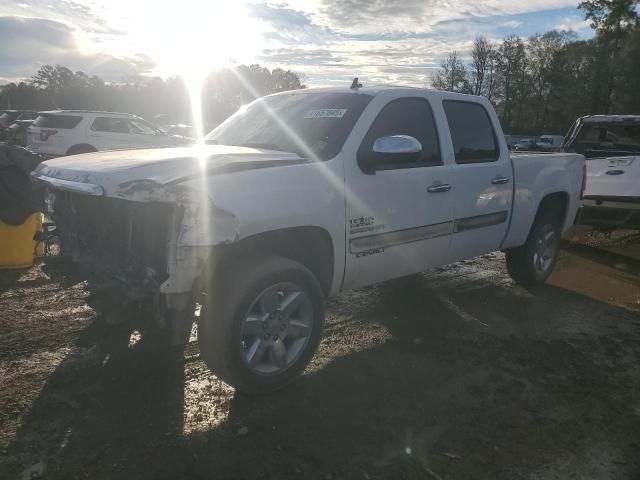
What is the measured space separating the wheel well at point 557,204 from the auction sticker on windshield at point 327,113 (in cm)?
295

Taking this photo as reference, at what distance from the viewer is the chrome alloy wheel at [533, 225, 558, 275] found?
6.09 meters

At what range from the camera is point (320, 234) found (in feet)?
12.1

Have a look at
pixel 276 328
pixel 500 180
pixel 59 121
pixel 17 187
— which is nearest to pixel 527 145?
pixel 59 121

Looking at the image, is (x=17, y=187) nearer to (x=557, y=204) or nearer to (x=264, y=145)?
(x=264, y=145)

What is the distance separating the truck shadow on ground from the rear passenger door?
84 cm

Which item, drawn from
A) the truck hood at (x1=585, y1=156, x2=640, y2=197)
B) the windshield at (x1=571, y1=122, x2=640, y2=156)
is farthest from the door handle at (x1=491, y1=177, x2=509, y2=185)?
the windshield at (x1=571, y1=122, x2=640, y2=156)

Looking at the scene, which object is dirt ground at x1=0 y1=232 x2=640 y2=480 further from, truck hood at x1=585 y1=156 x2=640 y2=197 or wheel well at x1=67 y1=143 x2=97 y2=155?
wheel well at x1=67 y1=143 x2=97 y2=155

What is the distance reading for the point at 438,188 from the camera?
4.47 meters

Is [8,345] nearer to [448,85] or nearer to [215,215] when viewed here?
[215,215]

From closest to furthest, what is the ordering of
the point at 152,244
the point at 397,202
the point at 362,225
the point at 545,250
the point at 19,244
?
the point at 152,244 < the point at 362,225 < the point at 397,202 < the point at 19,244 < the point at 545,250

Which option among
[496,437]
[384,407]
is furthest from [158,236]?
[496,437]

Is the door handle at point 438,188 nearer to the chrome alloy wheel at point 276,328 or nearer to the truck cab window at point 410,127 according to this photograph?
the truck cab window at point 410,127

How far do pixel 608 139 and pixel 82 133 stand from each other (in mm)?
12535

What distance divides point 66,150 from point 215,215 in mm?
13308
